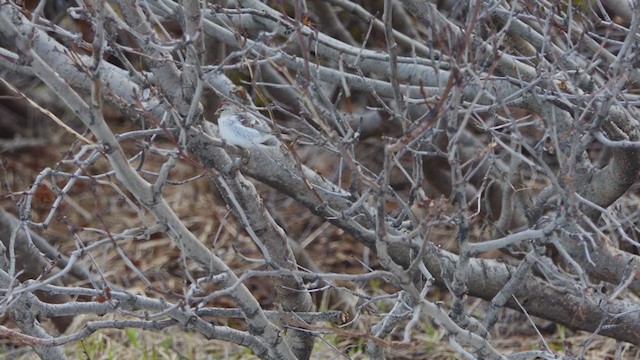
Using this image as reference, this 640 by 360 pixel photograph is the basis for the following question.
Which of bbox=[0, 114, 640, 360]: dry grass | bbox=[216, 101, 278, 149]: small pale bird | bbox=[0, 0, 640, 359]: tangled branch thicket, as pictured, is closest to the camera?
bbox=[0, 0, 640, 359]: tangled branch thicket

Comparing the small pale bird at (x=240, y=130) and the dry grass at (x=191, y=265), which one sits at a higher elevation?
the small pale bird at (x=240, y=130)

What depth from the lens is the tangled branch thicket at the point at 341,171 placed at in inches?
88.9

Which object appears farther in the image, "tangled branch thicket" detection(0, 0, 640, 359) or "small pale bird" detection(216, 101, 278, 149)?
"small pale bird" detection(216, 101, 278, 149)

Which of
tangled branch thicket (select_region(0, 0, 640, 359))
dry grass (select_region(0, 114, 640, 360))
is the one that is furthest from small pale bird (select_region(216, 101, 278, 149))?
dry grass (select_region(0, 114, 640, 360))

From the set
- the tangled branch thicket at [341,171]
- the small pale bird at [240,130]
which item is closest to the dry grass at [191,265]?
the tangled branch thicket at [341,171]

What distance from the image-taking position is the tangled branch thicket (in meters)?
2.26

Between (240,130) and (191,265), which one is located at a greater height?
(240,130)

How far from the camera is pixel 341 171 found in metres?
2.94

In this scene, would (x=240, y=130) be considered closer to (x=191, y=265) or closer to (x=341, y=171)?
(x=341, y=171)

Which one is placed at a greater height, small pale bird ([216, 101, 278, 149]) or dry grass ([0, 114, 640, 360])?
small pale bird ([216, 101, 278, 149])

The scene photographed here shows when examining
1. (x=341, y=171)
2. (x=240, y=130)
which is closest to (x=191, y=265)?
(x=240, y=130)

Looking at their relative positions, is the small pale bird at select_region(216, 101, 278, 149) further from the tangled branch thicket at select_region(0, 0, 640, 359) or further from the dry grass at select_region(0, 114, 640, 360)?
the dry grass at select_region(0, 114, 640, 360)

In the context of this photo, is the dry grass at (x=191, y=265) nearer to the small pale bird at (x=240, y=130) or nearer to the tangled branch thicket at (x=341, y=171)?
the tangled branch thicket at (x=341, y=171)

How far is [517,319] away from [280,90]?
1665 millimetres
